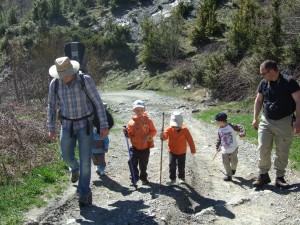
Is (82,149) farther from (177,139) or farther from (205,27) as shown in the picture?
(205,27)

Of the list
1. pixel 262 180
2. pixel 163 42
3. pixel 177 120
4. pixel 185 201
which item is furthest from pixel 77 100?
pixel 163 42

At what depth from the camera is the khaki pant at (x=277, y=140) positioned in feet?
21.4

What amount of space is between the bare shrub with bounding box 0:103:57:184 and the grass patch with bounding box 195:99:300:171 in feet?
17.0

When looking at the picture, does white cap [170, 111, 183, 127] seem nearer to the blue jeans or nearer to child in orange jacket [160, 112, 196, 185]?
child in orange jacket [160, 112, 196, 185]

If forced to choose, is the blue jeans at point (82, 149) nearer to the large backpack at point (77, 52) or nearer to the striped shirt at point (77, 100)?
the striped shirt at point (77, 100)

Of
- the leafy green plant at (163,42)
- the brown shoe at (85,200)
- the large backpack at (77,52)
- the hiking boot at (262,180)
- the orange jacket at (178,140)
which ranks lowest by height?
the brown shoe at (85,200)

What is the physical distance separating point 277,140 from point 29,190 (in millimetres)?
4127

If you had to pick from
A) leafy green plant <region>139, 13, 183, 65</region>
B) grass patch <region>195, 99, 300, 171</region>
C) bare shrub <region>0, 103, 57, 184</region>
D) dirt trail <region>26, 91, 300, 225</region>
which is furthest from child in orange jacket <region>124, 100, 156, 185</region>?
leafy green plant <region>139, 13, 183, 65</region>

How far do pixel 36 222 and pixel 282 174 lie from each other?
3.91 meters

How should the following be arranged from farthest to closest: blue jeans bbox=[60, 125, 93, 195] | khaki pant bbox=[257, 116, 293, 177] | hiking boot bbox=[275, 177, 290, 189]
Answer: hiking boot bbox=[275, 177, 290, 189] → khaki pant bbox=[257, 116, 293, 177] → blue jeans bbox=[60, 125, 93, 195]

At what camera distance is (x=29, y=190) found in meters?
6.95

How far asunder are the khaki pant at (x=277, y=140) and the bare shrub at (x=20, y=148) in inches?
172

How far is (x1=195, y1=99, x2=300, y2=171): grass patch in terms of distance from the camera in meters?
9.05

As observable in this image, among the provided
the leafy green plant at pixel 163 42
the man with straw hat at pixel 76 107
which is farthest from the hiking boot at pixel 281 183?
the leafy green plant at pixel 163 42
